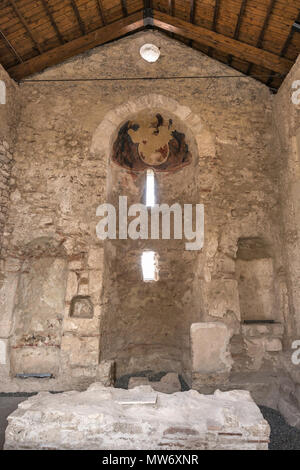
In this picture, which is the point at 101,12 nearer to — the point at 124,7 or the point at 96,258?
the point at 124,7

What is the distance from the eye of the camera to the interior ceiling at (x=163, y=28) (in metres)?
4.13

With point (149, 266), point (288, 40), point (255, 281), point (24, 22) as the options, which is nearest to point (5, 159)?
point (24, 22)

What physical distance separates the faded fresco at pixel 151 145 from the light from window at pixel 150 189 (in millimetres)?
185

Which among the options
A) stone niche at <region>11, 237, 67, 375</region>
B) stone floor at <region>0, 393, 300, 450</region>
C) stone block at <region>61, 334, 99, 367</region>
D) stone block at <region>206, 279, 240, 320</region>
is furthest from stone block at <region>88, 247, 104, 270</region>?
stone floor at <region>0, 393, 300, 450</region>

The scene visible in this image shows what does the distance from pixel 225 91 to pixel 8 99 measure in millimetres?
3879

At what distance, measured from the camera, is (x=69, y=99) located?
5.14m

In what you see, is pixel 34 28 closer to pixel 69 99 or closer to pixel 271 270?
pixel 69 99

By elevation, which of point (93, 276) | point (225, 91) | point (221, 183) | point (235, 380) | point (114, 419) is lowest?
point (235, 380)

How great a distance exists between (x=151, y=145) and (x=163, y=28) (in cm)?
205

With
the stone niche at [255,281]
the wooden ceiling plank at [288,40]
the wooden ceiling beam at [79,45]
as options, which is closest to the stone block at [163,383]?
the stone niche at [255,281]

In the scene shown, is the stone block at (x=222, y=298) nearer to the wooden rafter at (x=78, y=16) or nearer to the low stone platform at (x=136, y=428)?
the low stone platform at (x=136, y=428)

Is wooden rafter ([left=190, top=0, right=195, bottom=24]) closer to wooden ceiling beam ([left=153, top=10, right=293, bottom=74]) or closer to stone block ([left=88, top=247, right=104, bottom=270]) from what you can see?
wooden ceiling beam ([left=153, top=10, right=293, bottom=74])
